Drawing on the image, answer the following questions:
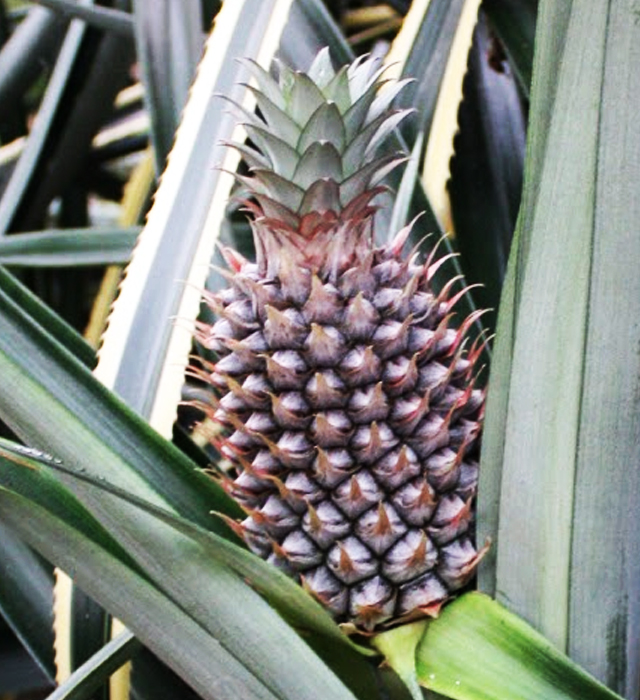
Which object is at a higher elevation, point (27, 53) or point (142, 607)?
point (27, 53)

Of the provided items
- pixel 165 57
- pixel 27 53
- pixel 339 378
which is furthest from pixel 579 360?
pixel 27 53

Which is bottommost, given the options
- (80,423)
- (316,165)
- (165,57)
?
(80,423)

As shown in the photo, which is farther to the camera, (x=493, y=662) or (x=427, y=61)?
(x=427, y=61)

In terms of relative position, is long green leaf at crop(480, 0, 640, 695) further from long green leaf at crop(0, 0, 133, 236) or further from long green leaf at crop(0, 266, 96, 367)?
long green leaf at crop(0, 0, 133, 236)

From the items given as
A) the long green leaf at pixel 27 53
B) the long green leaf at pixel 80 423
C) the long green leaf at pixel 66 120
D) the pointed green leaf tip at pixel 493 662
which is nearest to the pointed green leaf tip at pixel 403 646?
the pointed green leaf tip at pixel 493 662

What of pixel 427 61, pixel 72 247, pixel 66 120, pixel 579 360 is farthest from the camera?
pixel 66 120

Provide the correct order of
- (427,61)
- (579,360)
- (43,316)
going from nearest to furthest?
(579,360)
(43,316)
(427,61)

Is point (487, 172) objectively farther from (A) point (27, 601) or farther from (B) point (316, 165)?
(A) point (27, 601)

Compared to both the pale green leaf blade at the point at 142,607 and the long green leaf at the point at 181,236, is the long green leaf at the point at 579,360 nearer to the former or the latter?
the pale green leaf blade at the point at 142,607
